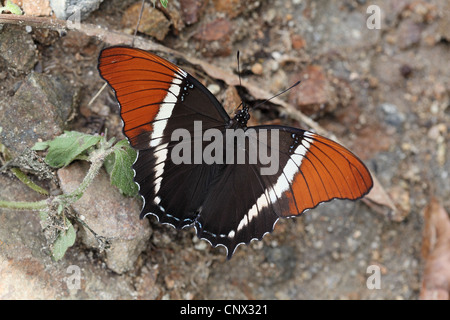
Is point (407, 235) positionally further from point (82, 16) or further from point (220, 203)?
point (82, 16)

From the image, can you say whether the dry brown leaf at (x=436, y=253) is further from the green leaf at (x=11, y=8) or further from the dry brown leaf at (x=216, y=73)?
the green leaf at (x=11, y=8)

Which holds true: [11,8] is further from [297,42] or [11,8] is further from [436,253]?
[436,253]

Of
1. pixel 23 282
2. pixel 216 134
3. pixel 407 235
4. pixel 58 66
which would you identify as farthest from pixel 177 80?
pixel 407 235

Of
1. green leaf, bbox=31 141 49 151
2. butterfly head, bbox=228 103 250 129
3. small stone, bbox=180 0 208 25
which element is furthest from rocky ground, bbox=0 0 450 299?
butterfly head, bbox=228 103 250 129

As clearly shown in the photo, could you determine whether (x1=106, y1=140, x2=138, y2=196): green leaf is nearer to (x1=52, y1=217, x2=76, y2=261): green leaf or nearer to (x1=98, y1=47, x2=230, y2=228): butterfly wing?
(x1=98, y1=47, x2=230, y2=228): butterfly wing

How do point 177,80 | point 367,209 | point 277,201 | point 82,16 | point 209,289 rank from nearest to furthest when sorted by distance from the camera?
point 177,80, point 277,201, point 82,16, point 209,289, point 367,209

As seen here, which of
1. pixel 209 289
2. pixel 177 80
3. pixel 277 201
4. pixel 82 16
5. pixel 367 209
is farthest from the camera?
A: pixel 367 209

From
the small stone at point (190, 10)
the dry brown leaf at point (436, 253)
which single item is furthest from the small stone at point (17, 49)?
the dry brown leaf at point (436, 253)
